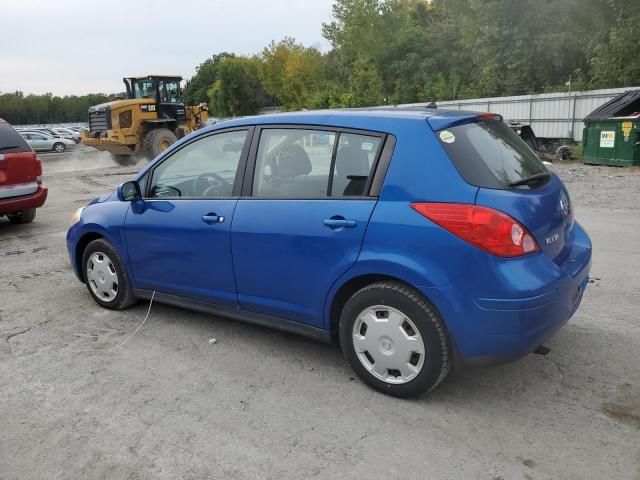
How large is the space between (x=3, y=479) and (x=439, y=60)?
4032 cm

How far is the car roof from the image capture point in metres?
3.40

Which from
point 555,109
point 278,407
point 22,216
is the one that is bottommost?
point 278,407

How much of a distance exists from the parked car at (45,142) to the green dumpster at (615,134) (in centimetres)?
3015

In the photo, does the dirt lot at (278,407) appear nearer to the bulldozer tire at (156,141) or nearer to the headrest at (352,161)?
the headrest at (352,161)

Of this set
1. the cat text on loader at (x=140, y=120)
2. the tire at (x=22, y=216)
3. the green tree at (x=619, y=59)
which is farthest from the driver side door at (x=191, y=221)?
the green tree at (x=619, y=59)

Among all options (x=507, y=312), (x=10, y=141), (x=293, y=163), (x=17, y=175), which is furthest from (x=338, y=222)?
(x=10, y=141)

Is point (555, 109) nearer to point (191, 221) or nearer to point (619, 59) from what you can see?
point (619, 59)

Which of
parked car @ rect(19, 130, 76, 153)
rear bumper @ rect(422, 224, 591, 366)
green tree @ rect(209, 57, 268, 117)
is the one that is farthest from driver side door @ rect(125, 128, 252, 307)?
green tree @ rect(209, 57, 268, 117)

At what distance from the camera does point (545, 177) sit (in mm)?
3623

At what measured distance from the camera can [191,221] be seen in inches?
164

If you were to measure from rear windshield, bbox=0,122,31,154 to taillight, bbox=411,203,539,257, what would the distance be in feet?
25.1

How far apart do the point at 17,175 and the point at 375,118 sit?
7060 mm

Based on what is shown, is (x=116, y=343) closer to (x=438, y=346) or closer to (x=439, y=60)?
(x=438, y=346)

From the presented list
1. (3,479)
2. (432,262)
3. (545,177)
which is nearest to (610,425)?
(432,262)
